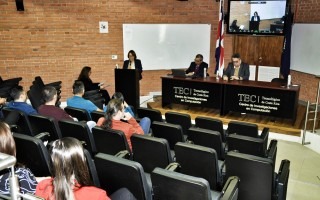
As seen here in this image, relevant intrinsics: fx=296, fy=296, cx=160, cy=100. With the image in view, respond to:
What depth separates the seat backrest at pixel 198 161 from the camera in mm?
2424

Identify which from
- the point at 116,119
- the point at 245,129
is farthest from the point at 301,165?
the point at 116,119

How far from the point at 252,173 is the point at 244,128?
1.35m

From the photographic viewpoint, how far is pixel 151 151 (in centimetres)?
271

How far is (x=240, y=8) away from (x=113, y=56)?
3.48m

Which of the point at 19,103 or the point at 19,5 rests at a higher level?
the point at 19,5

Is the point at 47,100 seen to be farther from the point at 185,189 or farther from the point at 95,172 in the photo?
the point at 185,189

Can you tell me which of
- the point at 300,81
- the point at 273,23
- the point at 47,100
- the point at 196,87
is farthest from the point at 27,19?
the point at 300,81

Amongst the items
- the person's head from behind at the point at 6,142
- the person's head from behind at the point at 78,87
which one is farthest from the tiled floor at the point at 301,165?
the person's head from behind at the point at 78,87

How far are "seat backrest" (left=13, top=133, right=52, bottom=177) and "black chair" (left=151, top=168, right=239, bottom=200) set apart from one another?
3.25 feet

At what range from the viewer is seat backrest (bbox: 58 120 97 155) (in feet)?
10.4

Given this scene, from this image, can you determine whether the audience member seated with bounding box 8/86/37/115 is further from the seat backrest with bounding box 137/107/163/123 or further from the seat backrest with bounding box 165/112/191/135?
the seat backrest with bounding box 165/112/191/135

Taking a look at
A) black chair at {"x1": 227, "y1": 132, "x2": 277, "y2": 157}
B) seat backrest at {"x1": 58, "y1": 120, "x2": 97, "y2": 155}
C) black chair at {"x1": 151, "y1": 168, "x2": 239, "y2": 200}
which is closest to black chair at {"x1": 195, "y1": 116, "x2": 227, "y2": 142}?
black chair at {"x1": 227, "y1": 132, "x2": 277, "y2": 157}

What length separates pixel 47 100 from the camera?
3783 mm

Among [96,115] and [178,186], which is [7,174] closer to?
[178,186]
